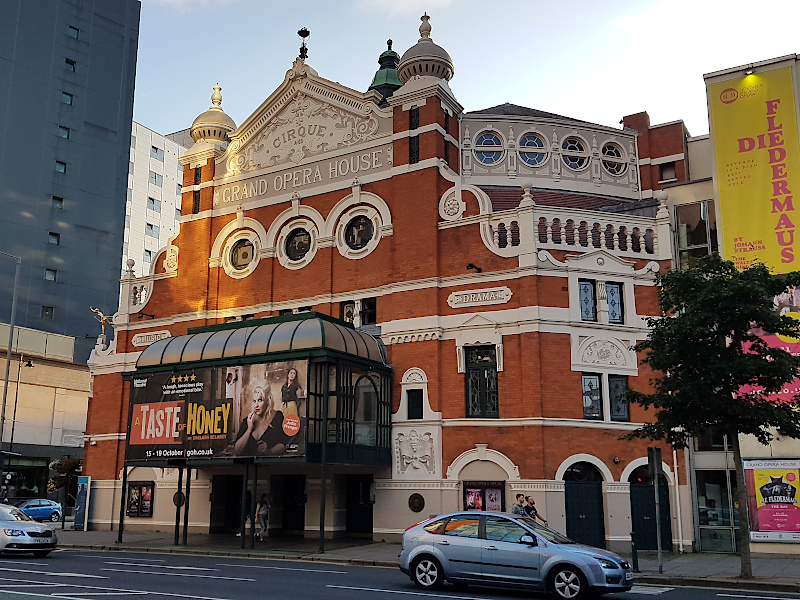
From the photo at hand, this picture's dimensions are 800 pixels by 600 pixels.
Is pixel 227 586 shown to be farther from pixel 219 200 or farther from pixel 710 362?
pixel 219 200

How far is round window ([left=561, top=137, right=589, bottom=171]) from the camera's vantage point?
32.1 metres

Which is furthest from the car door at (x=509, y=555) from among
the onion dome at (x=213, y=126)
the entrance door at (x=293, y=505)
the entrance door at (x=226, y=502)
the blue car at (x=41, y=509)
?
the blue car at (x=41, y=509)

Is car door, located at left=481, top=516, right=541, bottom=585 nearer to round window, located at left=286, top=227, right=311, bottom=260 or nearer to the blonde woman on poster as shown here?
the blonde woman on poster

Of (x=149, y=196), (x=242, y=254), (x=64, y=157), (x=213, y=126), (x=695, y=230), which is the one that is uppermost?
(x=149, y=196)

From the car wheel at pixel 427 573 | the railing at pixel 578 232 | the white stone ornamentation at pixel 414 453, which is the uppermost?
the railing at pixel 578 232

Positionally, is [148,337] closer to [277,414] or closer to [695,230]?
[277,414]

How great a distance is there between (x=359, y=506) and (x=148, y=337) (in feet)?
43.4

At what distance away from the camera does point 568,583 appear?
45.7ft

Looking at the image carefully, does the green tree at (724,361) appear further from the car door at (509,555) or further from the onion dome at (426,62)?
the onion dome at (426,62)

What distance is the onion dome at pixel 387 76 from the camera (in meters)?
45.3

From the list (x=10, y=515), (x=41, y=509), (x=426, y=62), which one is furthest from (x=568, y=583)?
(x=41, y=509)

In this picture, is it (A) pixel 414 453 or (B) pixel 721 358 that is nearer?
(B) pixel 721 358

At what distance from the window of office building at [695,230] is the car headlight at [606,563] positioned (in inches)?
614

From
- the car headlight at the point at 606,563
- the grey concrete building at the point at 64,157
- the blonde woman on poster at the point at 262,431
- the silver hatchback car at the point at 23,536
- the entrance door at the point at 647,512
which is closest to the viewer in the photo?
the car headlight at the point at 606,563
